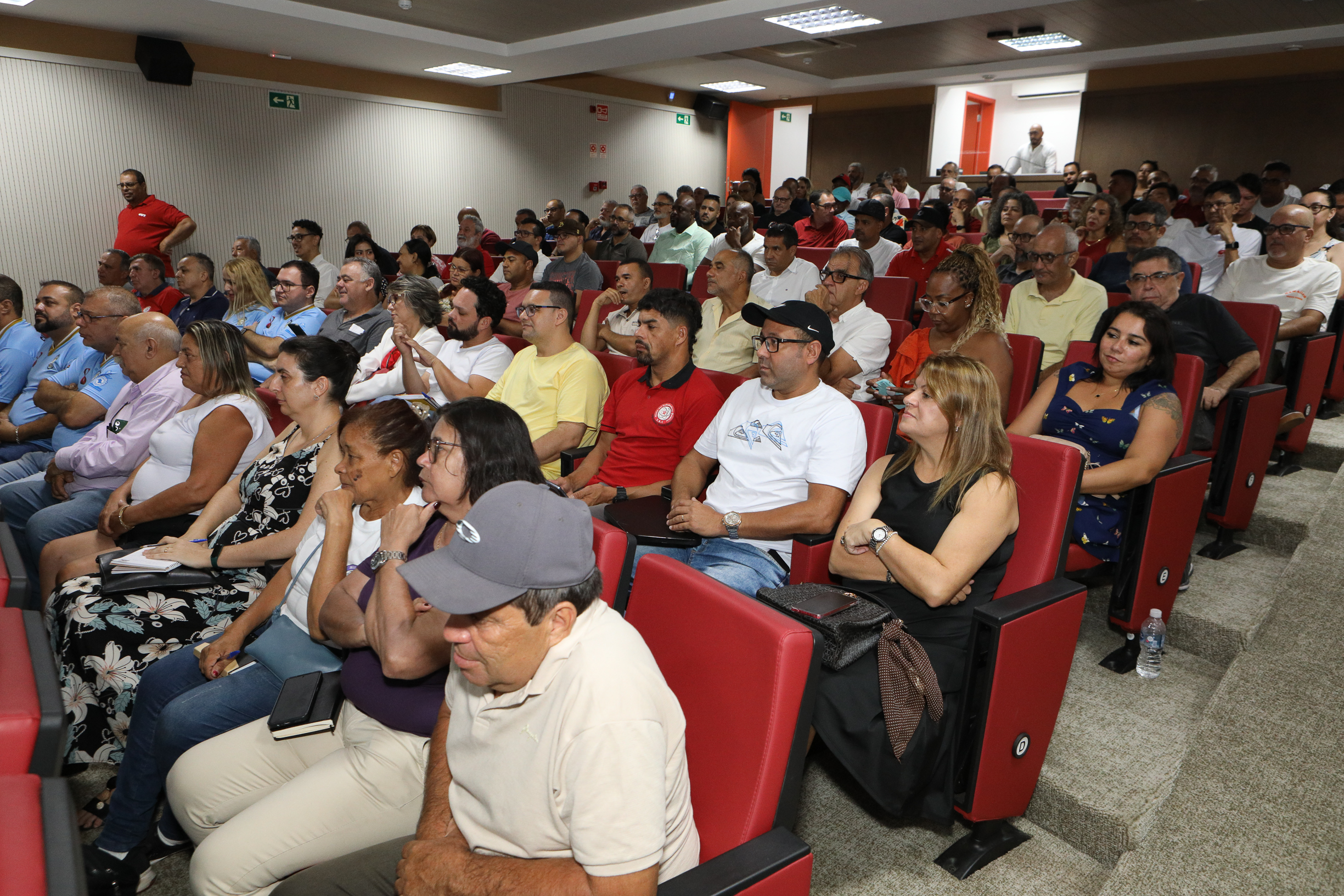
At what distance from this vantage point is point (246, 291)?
491 centimetres

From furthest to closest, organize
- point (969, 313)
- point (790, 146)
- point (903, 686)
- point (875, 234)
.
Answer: point (790, 146)
point (875, 234)
point (969, 313)
point (903, 686)

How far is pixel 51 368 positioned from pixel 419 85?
755 centimetres

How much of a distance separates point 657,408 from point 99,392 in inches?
99.2

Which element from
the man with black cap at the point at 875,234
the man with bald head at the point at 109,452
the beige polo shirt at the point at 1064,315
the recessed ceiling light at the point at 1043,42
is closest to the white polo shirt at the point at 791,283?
the beige polo shirt at the point at 1064,315

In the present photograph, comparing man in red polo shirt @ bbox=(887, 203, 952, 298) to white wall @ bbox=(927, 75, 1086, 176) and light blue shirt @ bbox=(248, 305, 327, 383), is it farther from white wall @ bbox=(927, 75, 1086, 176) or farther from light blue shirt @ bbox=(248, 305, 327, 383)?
white wall @ bbox=(927, 75, 1086, 176)

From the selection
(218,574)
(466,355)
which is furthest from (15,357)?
(218,574)

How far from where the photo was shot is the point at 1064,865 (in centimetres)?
191

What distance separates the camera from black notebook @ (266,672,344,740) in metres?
1.67

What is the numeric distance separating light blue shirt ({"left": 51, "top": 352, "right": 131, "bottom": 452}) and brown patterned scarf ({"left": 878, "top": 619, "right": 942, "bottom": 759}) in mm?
3434

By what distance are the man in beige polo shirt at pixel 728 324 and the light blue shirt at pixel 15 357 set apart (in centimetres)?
338

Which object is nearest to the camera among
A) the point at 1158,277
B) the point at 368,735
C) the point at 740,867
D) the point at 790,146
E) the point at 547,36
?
the point at 740,867

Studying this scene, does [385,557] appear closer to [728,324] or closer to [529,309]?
[529,309]

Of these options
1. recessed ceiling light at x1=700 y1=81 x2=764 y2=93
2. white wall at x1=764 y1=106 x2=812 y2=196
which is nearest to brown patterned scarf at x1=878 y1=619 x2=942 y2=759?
recessed ceiling light at x1=700 y1=81 x2=764 y2=93

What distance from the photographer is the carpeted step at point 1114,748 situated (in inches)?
76.1
